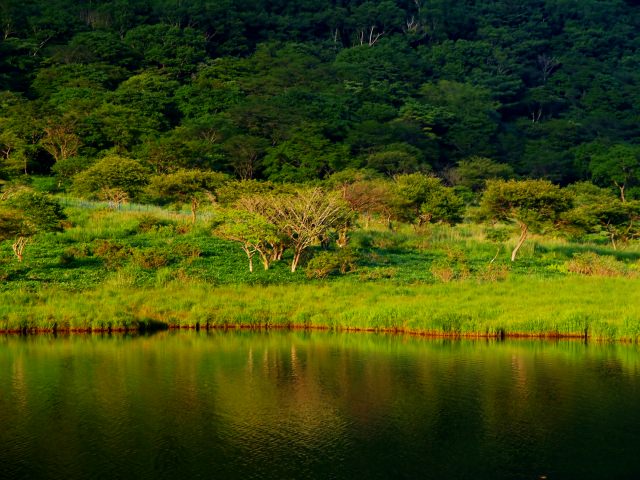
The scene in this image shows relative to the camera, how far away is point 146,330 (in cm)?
4162

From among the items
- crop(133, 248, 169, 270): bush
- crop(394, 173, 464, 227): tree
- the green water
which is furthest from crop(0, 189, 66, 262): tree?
crop(394, 173, 464, 227): tree

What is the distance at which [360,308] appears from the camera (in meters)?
43.1

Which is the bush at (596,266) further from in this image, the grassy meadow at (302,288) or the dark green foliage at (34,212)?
the dark green foliage at (34,212)

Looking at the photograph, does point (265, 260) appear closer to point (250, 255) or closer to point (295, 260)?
point (250, 255)

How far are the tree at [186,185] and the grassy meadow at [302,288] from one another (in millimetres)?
5096

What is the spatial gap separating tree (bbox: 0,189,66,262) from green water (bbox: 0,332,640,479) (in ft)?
38.1

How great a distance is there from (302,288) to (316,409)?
19.6 meters

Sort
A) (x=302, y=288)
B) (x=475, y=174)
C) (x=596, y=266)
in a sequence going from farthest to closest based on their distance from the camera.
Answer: (x=475, y=174), (x=596, y=266), (x=302, y=288)

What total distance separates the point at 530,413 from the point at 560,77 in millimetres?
176507

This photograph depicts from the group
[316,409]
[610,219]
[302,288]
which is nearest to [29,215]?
[302,288]

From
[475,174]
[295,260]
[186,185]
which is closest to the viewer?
[295,260]

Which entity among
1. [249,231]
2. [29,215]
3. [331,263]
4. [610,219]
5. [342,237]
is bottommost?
[331,263]

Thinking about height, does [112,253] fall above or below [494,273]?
above

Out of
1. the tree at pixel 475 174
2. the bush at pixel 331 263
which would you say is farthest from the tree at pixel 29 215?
the tree at pixel 475 174
